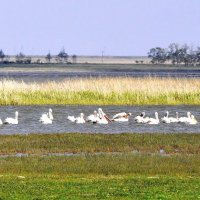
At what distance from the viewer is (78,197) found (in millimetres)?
15164

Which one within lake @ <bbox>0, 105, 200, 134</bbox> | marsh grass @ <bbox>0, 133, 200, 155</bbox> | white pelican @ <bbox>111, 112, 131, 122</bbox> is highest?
marsh grass @ <bbox>0, 133, 200, 155</bbox>

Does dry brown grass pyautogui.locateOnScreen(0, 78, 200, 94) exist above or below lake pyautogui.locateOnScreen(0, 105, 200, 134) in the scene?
above

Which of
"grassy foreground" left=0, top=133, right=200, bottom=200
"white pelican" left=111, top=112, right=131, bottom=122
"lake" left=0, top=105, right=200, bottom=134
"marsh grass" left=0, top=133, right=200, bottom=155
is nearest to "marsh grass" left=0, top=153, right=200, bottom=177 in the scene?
"grassy foreground" left=0, top=133, right=200, bottom=200

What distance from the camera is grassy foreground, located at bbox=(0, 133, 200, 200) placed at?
15945 mm

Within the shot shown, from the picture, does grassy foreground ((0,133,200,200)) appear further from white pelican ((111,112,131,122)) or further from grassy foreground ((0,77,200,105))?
grassy foreground ((0,77,200,105))

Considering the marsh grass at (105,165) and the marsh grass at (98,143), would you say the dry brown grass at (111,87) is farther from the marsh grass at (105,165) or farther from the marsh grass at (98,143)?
the marsh grass at (105,165)

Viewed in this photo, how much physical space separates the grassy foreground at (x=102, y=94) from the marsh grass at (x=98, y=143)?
1552 cm

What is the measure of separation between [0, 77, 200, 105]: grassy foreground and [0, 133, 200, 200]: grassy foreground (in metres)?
15.7

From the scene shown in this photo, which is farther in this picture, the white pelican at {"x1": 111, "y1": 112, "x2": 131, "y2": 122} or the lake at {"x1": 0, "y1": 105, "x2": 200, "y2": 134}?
the white pelican at {"x1": 111, "y1": 112, "x2": 131, "y2": 122}

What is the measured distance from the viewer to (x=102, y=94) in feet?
149

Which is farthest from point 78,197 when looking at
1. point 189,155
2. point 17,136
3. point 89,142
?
point 17,136

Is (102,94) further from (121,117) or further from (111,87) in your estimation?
(121,117)

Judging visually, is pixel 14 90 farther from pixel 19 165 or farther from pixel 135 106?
pixel 19 165

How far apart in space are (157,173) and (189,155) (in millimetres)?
3599
